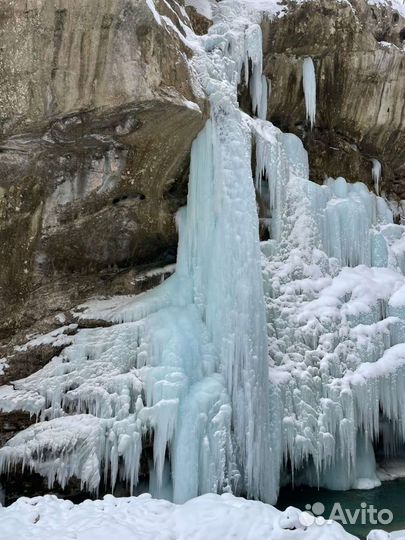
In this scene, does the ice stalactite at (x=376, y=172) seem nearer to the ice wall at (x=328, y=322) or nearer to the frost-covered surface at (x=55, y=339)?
the ice wall at (x=328, y=322)

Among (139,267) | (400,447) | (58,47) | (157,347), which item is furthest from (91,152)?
(400,447)

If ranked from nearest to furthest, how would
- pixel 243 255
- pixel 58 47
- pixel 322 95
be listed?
1. pixel 58 47
2. pixel 243 255
3. pixel 322 95

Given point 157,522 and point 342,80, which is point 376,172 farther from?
point 157,522

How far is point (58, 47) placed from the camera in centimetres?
581

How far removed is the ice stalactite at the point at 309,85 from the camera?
9.53 meters

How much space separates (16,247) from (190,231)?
7.83ft

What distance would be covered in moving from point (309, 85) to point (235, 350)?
535cm

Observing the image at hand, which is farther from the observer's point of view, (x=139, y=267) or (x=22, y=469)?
(x=139, y=267)

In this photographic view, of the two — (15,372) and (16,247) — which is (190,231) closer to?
(16,247)

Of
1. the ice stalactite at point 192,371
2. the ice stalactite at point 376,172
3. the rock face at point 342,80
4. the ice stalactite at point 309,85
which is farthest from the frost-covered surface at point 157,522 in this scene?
the ice stalactite at point 376,172

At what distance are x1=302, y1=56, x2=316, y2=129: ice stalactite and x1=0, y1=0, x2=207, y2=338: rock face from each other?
9.39 feet

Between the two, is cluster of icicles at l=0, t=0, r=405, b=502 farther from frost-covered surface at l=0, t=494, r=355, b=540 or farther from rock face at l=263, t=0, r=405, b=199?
frost-covered surface at l=0, t=494, r=355, b=540

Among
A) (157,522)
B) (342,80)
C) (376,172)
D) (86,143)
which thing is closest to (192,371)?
(157,522)

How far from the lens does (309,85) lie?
9.57m
